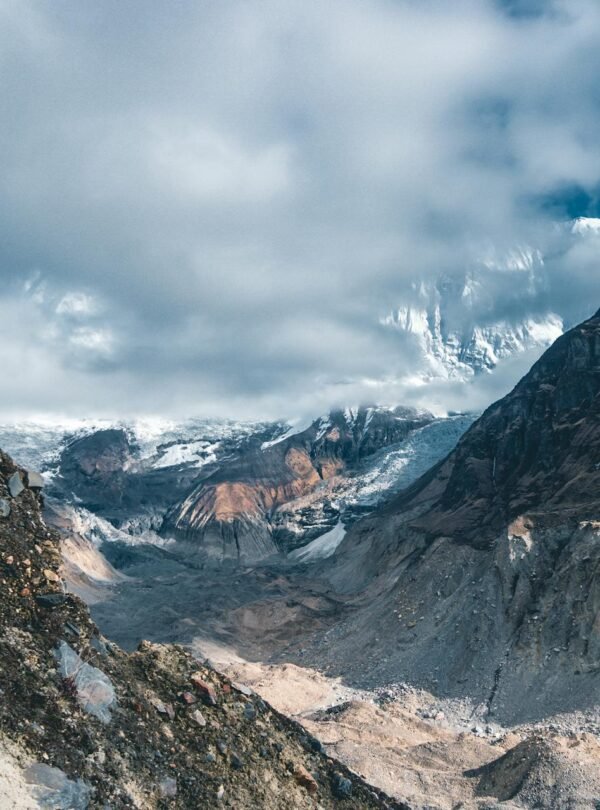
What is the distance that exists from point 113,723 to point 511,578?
62853 mm

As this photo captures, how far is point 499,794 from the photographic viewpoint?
35.4 metres

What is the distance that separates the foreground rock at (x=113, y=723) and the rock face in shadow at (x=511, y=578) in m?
42.9

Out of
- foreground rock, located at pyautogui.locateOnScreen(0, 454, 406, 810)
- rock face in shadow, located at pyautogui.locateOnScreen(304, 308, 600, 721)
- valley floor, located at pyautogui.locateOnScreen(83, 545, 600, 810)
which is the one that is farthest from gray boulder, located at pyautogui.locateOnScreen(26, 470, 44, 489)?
rock face in shadow, located at pyautogui.locateOnScreen(304, 308, 600, 721)

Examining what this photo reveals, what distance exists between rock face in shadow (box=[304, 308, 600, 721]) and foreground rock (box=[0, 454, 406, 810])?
42.9 metres

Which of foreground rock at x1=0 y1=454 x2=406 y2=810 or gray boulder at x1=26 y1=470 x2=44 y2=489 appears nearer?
foreground rock at x1=0 y1=454 x2=406 y2=810

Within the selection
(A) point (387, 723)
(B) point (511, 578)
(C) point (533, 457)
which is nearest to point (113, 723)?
(A) point (387, 723)

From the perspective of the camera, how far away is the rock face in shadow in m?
58.9

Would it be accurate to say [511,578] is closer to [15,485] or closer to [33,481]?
[33,481]

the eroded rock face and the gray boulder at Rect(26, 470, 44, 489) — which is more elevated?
the eroded rock face

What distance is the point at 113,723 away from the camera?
13539mm

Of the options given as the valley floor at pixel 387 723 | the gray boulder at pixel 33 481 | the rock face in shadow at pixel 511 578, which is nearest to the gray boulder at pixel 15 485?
the gray boulder at pixel 33 481

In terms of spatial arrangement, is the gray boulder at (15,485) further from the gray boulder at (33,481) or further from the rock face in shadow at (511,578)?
the rock face in shadow at (511,578)

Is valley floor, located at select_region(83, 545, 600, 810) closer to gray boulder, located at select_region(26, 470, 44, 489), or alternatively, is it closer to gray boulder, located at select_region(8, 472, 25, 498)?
gray boulder, located at select_region(26, 470, 44, 489)

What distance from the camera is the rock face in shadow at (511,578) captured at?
5888 cm
